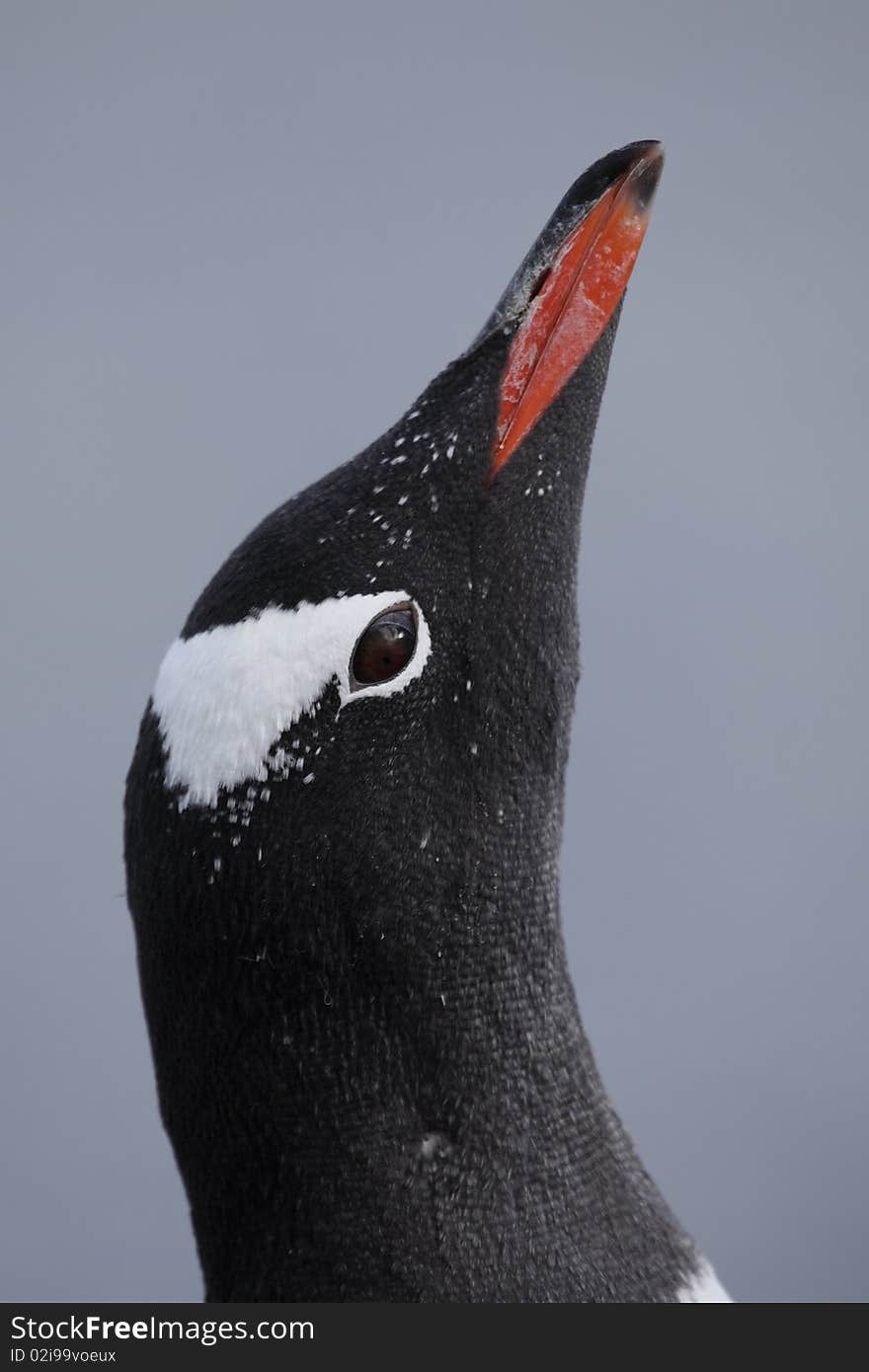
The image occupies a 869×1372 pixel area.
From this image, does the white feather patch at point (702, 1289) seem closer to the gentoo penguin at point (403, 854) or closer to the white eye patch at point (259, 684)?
the gentoo penguin at point (403, 854)

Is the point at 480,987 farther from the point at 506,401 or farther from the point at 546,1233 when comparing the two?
the point at 506,401

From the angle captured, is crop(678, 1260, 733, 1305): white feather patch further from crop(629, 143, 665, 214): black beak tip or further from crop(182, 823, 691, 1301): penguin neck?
crop(629, 143, 665, 214): black beak tip

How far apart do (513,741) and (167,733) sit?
202mm

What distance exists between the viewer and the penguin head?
2.73ft

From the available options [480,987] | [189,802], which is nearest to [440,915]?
[480,987]

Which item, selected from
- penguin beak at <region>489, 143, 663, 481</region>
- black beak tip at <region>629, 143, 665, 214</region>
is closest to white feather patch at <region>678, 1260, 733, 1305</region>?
penguin beak at <region>489, 143, 663, 481</region>

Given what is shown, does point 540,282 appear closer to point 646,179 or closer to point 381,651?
point 646,179

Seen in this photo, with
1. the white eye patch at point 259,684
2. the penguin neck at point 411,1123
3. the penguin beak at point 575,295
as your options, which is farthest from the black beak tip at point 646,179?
the penguin neck at point 411,1123

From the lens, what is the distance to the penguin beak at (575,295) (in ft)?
2.97

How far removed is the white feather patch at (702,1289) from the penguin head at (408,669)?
28cm

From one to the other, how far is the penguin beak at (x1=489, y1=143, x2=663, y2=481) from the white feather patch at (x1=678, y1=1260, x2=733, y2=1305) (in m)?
0.54

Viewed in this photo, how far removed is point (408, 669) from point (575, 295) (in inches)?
10.2

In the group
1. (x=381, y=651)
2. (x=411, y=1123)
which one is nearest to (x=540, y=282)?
(x=381, y=651)

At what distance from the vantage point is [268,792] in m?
0.83
